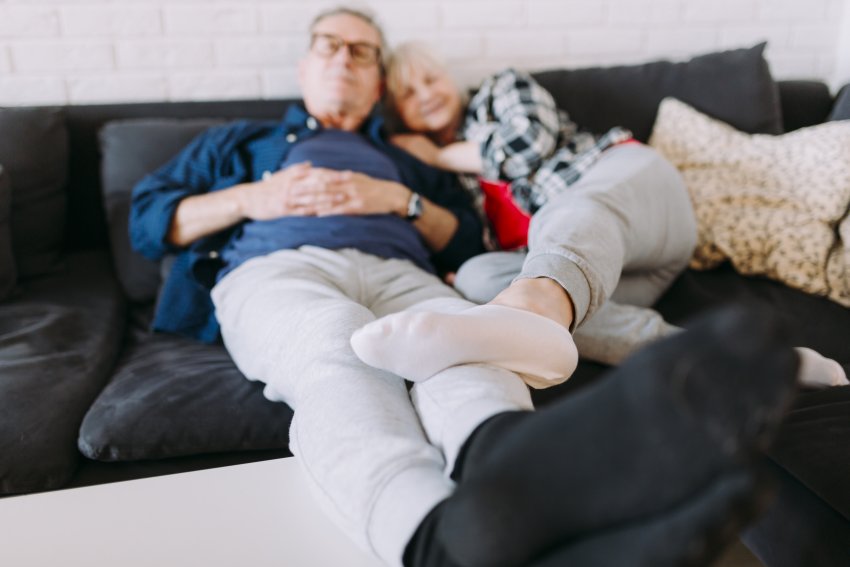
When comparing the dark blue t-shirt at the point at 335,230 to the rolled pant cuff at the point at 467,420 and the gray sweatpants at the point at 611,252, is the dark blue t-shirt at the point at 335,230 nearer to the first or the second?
the gray sweatpants at the point at 611,252

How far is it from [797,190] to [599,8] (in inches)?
34.8

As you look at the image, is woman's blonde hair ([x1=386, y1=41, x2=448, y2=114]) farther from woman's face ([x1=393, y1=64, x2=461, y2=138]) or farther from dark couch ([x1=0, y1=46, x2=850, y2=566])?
dark couch ([x1=0, y1=46, x2=850, y2=566])

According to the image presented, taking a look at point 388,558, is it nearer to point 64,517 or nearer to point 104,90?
point 64,517

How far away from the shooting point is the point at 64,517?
0.84m

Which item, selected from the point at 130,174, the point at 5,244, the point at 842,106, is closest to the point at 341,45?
the point at 130,174

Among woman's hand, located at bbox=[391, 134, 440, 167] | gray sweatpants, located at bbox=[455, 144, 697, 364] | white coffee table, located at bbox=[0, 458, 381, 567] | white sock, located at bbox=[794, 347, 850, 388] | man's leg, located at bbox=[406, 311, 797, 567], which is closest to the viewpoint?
man's leg, located at bbox=[406, 311, 797, 567]

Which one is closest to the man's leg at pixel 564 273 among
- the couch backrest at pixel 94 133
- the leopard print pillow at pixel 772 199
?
the leopard print pillow at pixel 772 199

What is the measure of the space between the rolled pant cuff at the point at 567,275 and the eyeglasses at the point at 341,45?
0.92 m

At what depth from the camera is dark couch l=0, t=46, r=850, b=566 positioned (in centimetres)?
102

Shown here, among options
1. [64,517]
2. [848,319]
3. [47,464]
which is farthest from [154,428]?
[848,319]

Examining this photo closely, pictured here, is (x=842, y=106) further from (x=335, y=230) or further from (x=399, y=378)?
(x=399, y=378)

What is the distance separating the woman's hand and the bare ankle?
88 cm

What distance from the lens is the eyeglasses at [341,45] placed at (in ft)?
5.57

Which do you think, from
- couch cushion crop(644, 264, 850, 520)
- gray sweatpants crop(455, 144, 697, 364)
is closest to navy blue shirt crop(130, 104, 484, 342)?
gray sweatpants crop(455, 144, 697, 364)
